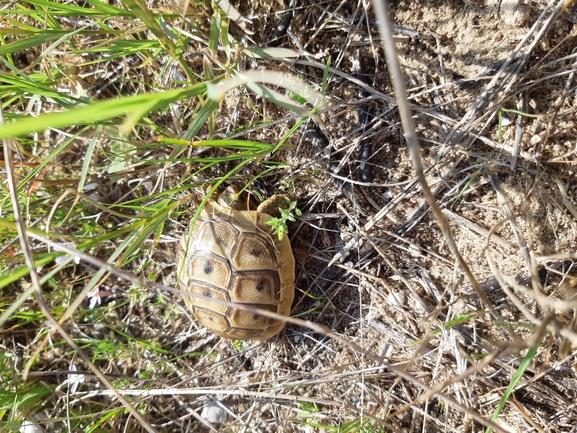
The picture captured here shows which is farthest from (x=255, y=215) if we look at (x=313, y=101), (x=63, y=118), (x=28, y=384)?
(x=28, y=384)

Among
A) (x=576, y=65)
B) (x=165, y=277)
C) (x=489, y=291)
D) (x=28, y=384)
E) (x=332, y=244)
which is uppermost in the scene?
(x=576, y=65)

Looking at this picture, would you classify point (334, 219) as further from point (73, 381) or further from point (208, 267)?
point (73, 381)

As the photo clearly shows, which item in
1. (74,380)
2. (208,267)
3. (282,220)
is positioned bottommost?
(74,380)

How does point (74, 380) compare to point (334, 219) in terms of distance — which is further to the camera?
point (74, 380)

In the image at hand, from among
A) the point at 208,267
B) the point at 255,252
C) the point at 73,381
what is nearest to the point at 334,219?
the point at 255,252

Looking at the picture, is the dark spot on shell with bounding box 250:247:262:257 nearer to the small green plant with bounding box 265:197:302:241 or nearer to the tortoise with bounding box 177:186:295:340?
the tortoise with bounding box 177:186:295:340

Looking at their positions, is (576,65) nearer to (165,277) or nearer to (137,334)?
(165,277)

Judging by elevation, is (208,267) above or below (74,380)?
above

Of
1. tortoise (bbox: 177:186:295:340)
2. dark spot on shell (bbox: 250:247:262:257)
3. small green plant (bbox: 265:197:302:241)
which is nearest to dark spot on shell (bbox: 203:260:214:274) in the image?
tortoise (bbox: 177:186:295:340)
